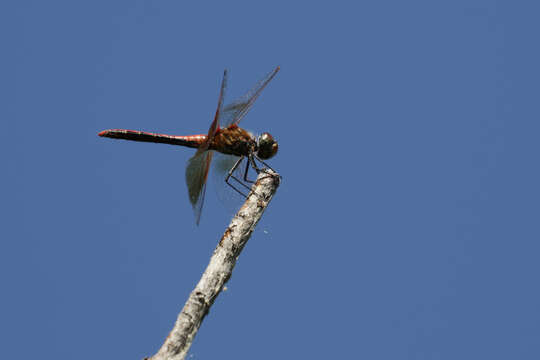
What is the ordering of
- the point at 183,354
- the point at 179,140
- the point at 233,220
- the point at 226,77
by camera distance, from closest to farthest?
the point at 183,354 → the point at 233,220 → the point at 226,77 → the point at 179,140

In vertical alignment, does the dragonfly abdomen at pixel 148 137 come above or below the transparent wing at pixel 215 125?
below

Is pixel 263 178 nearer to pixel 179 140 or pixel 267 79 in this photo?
pixel 267 79

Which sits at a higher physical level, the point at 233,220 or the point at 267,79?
the point at 267,79

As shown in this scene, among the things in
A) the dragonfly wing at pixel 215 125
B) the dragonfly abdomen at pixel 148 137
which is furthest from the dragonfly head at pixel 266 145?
the dragonfly abdomen at pixel 148 137

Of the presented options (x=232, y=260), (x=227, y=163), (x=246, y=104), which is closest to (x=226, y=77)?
(x=246, y=104)

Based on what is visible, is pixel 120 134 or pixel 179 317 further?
pixel 120 134

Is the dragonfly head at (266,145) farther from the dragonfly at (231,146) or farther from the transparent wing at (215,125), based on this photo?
the transparent wing at (215,125)
